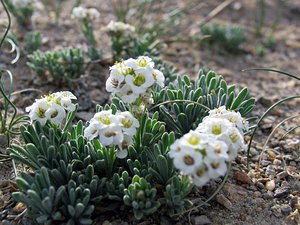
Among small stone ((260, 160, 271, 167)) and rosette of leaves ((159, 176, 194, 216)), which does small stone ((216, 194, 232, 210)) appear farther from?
small stone ((260, 160, 271, 167))

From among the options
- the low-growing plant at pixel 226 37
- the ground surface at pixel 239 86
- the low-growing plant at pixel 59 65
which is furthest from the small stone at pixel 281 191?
the low-growing plant at pixel 226 37

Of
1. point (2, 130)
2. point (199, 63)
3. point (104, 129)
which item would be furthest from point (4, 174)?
point (199, 63)

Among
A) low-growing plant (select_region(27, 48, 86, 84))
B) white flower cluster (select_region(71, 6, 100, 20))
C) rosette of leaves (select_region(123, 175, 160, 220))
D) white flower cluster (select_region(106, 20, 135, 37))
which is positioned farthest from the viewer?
white flower cluster (select_region(71, 6, 100, 20))

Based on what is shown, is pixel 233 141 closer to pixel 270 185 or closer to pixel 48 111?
pixel 270 185

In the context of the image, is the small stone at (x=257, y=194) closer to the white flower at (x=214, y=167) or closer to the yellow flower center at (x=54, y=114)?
the white flower at (x=214, y=167)

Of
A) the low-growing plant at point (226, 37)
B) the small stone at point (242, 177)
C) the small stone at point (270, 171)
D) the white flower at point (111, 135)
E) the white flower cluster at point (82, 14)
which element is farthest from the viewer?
the low-growing plant at point (226, 37)

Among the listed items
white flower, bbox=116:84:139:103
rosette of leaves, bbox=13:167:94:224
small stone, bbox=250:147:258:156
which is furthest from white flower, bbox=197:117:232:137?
small stone, bbox=250:147:258:156

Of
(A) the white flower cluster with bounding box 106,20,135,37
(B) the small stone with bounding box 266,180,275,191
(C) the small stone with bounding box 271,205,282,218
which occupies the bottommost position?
(C) the small stone with bounding box 271,205,282,218

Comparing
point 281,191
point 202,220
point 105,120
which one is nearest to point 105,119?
point 105,120
